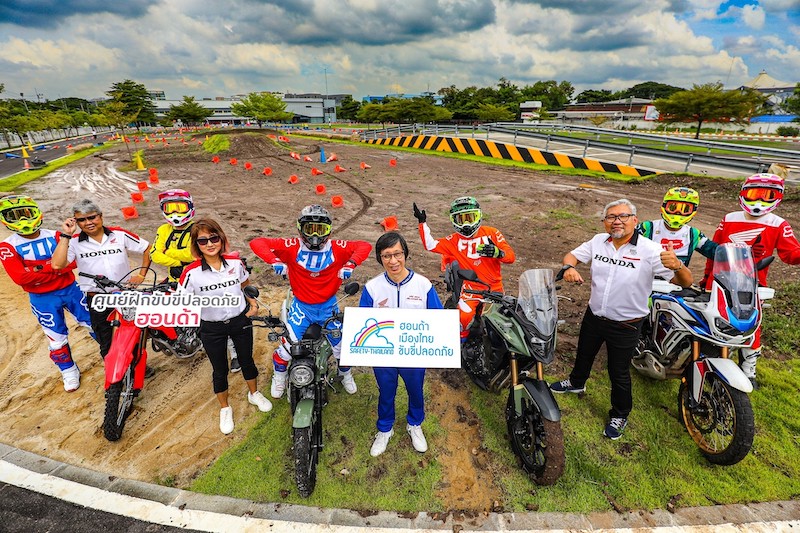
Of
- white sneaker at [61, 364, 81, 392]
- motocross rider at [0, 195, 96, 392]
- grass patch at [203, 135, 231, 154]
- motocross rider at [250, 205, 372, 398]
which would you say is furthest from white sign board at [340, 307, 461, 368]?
grass patch at [203, 135, 231, 154]

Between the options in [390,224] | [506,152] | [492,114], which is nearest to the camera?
[390,224]

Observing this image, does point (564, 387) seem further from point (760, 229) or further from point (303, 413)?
point (303, 413)

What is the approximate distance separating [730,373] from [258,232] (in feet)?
32.6

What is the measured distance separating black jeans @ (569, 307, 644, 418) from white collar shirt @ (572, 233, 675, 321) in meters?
0.10

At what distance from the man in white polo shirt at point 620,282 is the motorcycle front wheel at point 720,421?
691 mm

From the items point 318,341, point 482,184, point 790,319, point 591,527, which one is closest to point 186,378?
point 318,341

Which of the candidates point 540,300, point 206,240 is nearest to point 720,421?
point 540,300

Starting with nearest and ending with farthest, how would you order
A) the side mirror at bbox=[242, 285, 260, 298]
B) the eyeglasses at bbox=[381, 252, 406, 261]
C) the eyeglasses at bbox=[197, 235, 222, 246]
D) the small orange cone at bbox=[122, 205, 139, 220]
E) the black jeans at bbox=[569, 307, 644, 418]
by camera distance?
the eyeglasses at bbox=[381, 252, 406, 261]
the side mirror at bbox=[242, 285, 260, 298]
the eyeglasses at bbox=[197, 235, 222, 246]
the black jeans at bbox=[569, 307, 644, 418]
the small orange cone at bbox=[122, 205, 139, 220]

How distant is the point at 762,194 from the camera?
4.11m

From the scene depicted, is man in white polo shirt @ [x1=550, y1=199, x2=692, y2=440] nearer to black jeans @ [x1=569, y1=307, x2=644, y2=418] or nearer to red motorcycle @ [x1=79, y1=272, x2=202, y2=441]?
black jeans @ [x1=569, y1=307, x2=644, y2=418]

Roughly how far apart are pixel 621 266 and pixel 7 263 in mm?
6413

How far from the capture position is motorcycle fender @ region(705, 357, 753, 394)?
9.99 feet

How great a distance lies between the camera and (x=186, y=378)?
16.0 ft

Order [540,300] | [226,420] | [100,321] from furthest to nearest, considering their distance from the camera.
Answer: [100,321] < [226,420] < [540,300]
